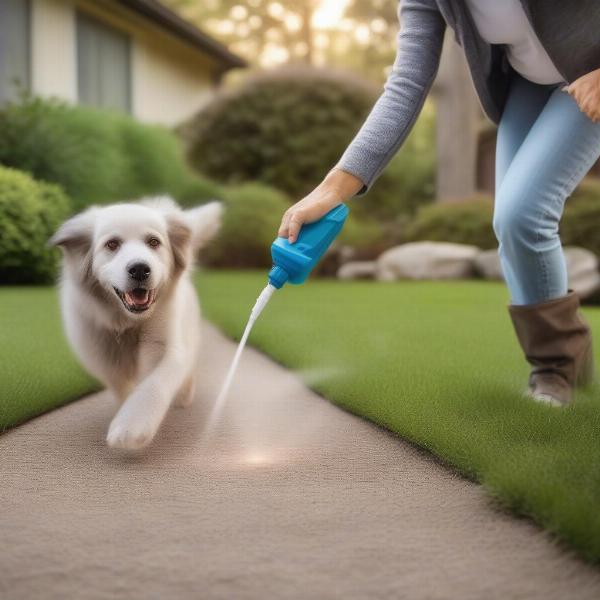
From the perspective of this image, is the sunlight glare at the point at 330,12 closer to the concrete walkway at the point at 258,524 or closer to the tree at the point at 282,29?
the tree at the point at 282,29

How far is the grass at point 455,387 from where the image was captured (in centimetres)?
199

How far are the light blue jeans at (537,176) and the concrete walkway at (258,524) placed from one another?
0.84 metres

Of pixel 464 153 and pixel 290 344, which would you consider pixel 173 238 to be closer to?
pixel 290 344

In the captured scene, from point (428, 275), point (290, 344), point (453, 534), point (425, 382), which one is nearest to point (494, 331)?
point (290, 344)

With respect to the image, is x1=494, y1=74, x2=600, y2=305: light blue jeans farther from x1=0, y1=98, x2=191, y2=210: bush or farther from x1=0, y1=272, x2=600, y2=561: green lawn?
x1=0, y1=98, x2=191, y2=210: bush

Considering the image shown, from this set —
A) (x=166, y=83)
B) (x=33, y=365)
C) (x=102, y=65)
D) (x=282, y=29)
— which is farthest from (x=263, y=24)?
(x=33, y=365)

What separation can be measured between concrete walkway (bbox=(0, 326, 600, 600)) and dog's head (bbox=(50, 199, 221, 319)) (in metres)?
0.48

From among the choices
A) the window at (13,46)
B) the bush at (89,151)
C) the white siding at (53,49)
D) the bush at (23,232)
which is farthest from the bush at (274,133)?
the bush at (23,232)

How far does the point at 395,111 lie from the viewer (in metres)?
2.88

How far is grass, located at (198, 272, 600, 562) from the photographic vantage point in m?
1.99

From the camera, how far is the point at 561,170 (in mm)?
2922

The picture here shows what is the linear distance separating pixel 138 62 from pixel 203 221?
1230cm

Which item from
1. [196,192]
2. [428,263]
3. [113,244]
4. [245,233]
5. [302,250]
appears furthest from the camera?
[196,192]

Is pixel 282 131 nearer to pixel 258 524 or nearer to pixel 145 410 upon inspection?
pixel 145 410
